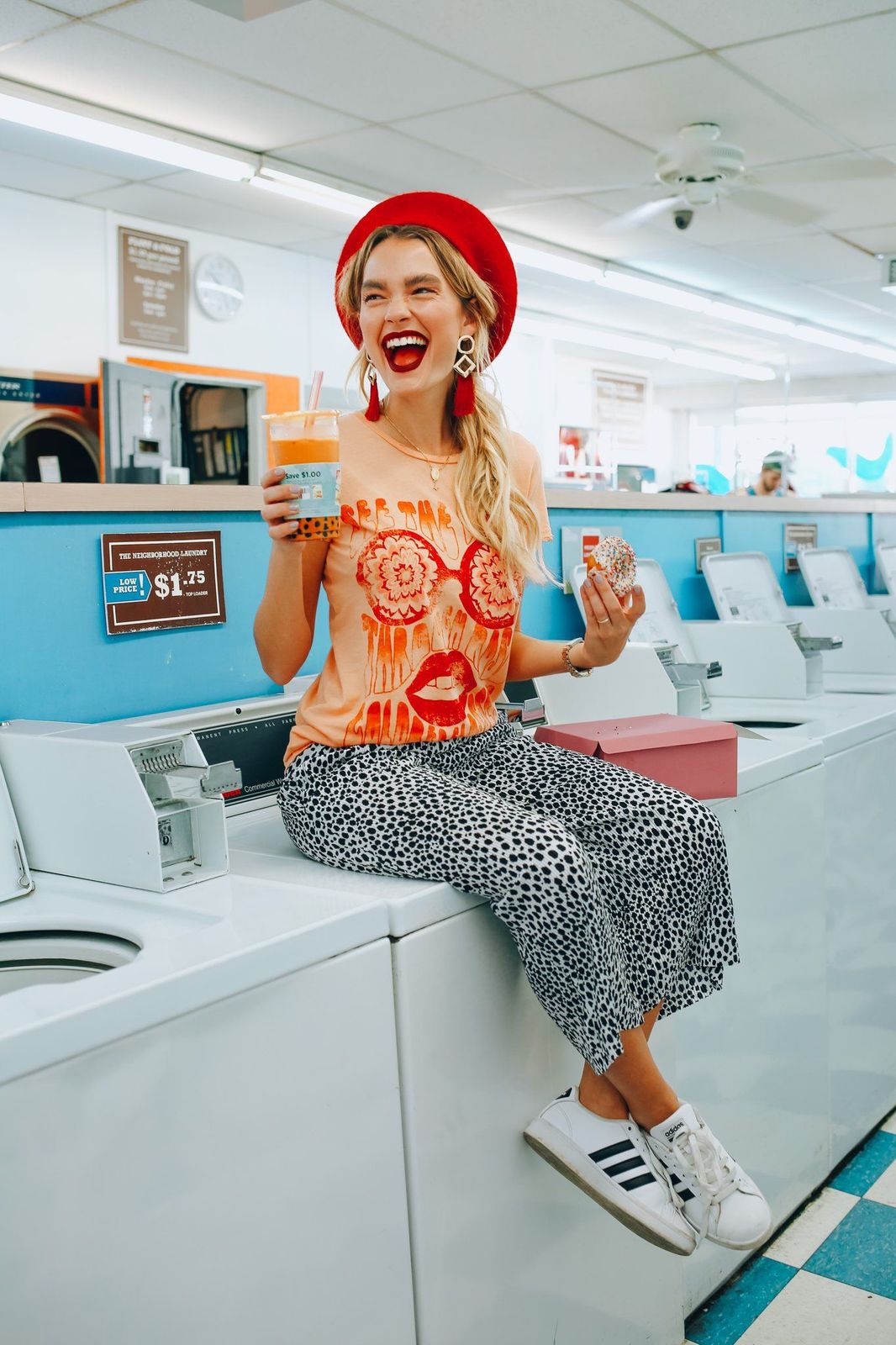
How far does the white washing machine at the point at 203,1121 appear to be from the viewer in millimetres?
956

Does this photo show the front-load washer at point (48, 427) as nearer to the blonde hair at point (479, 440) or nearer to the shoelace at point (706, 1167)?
the blonde hair at point (479, 440)

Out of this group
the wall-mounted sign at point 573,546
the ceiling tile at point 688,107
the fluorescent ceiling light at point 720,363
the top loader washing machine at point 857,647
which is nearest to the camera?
the wall-mounted sign at point 573,546

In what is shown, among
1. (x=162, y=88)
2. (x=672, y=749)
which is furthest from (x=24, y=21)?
(x=672, y=749)

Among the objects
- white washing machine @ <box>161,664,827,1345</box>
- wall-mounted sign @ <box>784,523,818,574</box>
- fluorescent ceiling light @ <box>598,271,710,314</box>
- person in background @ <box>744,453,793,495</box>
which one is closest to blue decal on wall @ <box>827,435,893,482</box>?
fluorescent ceiling light @ <box>598,271,710,314</box>

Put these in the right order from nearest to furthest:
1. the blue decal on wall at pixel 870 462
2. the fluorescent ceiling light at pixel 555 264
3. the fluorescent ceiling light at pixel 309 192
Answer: the fluorescent ceiling light at pixel 309 192 < the fluorescent ceiling light at pixel 555 264 < the blue decal on wall at pixel 870 462

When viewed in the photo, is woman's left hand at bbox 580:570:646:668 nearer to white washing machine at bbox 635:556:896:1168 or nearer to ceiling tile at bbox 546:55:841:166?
white washing machine at bbox 635:556:896:1168

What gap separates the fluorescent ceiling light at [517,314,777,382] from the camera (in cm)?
1048

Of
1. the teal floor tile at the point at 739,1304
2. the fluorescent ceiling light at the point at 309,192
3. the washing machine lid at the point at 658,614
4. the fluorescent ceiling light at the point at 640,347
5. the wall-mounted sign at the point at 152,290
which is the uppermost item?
the fluorescent ceiling light at the point at 309,192

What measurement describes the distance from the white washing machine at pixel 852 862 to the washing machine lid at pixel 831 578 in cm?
111

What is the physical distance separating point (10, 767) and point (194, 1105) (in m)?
0.59

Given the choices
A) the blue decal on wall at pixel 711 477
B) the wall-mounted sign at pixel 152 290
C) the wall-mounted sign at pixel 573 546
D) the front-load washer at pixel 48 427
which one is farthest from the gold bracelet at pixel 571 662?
the blue decal on wall at pixel 711 477

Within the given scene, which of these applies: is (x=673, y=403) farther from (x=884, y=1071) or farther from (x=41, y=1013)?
(x=41, y=1013)

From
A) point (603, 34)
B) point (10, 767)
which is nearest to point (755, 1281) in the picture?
point (10, 767)

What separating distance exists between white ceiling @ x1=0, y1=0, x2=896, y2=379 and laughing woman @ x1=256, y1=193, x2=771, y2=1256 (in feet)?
10.3
